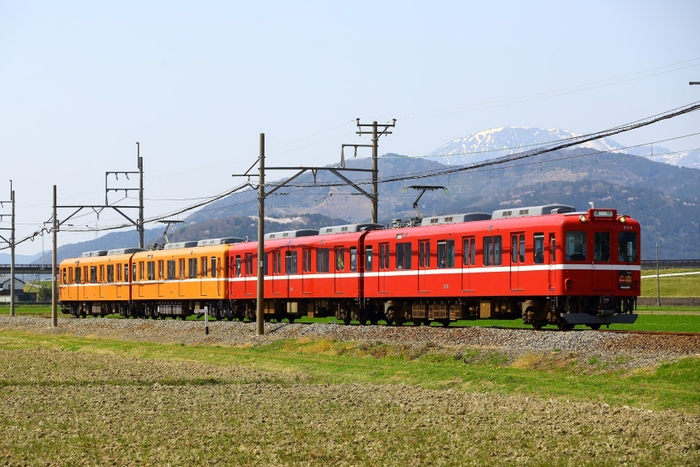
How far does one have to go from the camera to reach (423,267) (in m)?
40.1

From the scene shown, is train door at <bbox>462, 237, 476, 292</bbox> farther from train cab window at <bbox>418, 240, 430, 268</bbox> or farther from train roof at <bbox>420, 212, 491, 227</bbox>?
train cab window at <bbox>418, 240, 430, 268</bbox>

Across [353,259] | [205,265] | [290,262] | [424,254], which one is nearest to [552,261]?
[424,254]

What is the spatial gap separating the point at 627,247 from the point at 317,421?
1858 cm

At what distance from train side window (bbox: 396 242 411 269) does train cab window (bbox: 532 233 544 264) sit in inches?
280

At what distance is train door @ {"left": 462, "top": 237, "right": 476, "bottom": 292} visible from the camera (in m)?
37.5

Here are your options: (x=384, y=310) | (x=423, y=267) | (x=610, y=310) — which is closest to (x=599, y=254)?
(x=610, y=310)

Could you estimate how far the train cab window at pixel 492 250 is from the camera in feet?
119

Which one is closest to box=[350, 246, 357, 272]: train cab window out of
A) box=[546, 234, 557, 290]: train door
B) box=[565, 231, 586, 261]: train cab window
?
box=[546, 234, 557, 290]: train door

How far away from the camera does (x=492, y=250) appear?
36.4 metres

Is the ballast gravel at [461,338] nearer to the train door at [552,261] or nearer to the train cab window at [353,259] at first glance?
the train door at [552,261]

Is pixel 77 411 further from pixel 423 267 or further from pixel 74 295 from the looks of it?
pixel 74 295

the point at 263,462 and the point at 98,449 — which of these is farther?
the point at 98,449

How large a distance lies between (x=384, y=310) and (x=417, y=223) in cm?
389

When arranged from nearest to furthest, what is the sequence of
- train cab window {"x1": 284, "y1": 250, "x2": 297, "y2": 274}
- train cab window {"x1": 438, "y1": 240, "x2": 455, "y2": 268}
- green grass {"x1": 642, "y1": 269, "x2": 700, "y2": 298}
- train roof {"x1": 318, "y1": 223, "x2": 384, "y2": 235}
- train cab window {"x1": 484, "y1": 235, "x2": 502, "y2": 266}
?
train cab window {"x1": 484, "y1": 235, "x2": 502, "y2": 266} → train cab window {"x1": 438, "y1": 240, "x2": 455, "y2": 268} → train roof {"x1": 318, "y1": 223, "x2": 384, "y2": 235} → train cab window {"x1": 284, "y1": 250, "x2": 297, "y2": 274} → green grass {"x1": 642, "y1": 269, "x2": 700, "y2": 298}
